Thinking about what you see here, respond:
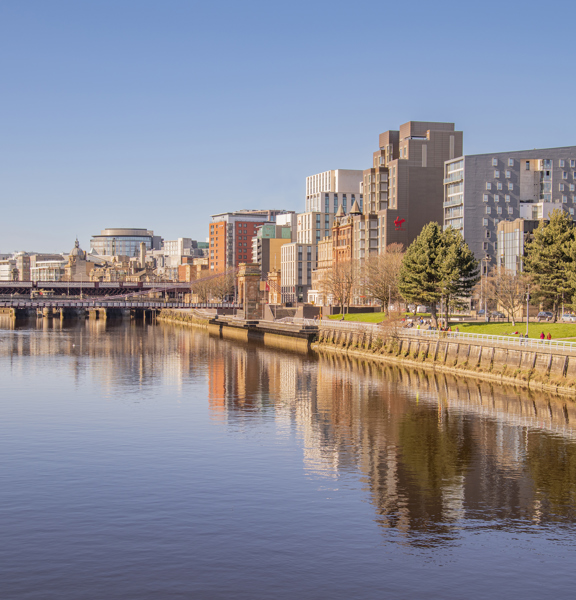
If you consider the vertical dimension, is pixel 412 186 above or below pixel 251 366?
above

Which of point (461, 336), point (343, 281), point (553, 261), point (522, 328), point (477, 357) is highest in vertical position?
point (553, 261)

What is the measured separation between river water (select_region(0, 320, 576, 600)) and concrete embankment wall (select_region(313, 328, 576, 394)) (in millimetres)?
2424

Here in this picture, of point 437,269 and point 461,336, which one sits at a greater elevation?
point 437,269

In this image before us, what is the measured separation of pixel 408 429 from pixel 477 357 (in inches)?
1077

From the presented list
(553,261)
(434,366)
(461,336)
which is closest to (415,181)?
(553,261)

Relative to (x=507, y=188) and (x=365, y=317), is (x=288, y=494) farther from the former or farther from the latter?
(x=507, y=188)

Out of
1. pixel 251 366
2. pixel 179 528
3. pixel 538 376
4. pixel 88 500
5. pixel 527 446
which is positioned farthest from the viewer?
pixel 251 366

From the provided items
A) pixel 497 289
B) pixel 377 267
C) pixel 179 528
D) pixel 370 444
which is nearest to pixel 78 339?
pixel 377 267

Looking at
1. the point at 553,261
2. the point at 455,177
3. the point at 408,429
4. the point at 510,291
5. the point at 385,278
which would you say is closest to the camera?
the point at 408,429

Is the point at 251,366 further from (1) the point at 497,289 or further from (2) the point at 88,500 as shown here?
(2) the point at 88,500

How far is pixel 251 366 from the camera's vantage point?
3772 inches

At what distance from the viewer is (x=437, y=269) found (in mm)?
103312

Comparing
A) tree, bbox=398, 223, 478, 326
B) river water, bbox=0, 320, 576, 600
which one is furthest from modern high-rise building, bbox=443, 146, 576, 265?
river water, bbox=0, 320, 576, 600

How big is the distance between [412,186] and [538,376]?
119 m
